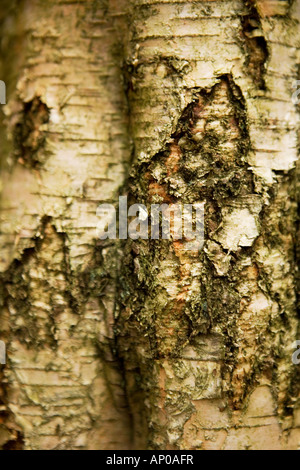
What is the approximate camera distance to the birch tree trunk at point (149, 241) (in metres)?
1.04

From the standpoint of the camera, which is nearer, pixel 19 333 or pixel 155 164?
pixel 155 164

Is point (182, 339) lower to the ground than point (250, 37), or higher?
lower

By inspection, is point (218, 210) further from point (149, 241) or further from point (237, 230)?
point (149, 241)

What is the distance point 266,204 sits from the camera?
1.06 meters

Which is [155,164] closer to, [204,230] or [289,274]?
[204,230]

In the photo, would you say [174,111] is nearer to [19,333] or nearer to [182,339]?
[182,339]

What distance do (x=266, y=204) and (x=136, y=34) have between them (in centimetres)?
51

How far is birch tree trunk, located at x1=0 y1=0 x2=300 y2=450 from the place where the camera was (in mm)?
1043

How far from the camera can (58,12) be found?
1.18 meters

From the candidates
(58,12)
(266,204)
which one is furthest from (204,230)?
(58,12)

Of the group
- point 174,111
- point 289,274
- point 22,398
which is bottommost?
point 22,398

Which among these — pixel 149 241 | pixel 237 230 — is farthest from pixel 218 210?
pixel 149 241

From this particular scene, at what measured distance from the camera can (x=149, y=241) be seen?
42.6 inches

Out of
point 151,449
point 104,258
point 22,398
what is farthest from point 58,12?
point 151,449
